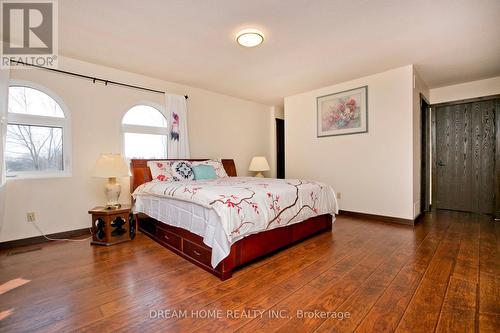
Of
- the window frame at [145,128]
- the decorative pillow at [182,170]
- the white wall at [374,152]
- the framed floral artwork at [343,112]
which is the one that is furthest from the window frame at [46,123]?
the framed floral artwork at [343,112]

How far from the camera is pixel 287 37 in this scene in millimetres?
2682

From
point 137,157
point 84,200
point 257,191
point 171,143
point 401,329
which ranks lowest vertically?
point 401,329

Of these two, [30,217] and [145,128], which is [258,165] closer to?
[145,128]

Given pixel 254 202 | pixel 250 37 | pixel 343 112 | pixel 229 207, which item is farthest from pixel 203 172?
pixel 343 112

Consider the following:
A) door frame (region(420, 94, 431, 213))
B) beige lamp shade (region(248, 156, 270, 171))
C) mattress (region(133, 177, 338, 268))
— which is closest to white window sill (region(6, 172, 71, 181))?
mattress (region(133, 177, 338, 268))

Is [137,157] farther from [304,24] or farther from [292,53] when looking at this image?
[304,24]

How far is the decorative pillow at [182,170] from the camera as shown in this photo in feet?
11.7

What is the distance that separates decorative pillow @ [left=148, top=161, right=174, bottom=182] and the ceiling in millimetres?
1454

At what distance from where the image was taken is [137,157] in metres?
3.83

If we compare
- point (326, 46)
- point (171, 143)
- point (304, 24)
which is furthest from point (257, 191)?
point (171, 143)

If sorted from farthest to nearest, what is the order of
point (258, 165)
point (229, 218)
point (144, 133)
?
point (258, 165), point (144, 133), point (229, 218)

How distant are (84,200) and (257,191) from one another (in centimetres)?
256

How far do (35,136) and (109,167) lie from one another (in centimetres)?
103

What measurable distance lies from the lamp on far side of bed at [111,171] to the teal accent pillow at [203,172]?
99cm
